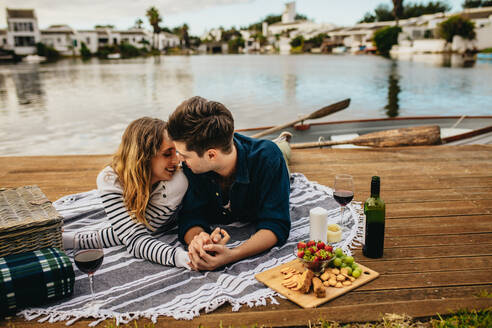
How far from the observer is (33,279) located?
1.76 metres

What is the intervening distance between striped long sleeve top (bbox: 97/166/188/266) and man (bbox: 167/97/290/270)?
0.27ft

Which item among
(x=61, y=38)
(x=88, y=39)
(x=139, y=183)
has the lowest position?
(x=139, y=183)

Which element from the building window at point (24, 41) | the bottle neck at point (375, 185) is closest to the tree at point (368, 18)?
the building window at point (24, 41)

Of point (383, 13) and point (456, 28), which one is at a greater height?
point (383, 13)

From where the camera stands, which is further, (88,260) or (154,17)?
(154,17)

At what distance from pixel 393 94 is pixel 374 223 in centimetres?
1972

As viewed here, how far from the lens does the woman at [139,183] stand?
2145mm

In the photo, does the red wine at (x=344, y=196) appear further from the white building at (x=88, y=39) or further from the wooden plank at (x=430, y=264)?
the white building at (x=88, y=39)

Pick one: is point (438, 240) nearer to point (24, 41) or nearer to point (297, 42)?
point (24, 41)

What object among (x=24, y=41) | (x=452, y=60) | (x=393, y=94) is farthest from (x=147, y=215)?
(x=24, y=41)

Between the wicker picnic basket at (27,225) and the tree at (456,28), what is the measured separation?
47958mm

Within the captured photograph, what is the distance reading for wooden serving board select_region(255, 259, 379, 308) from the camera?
5.90 feet

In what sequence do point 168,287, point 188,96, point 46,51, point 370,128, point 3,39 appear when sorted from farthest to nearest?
point 46,51, point 3,39, point 188,96, point 370,128, point 168,287

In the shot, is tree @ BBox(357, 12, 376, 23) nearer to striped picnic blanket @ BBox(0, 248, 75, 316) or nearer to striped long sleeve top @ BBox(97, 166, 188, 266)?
striped long sleeve top @ BBox(97, 166, 188, 266)
